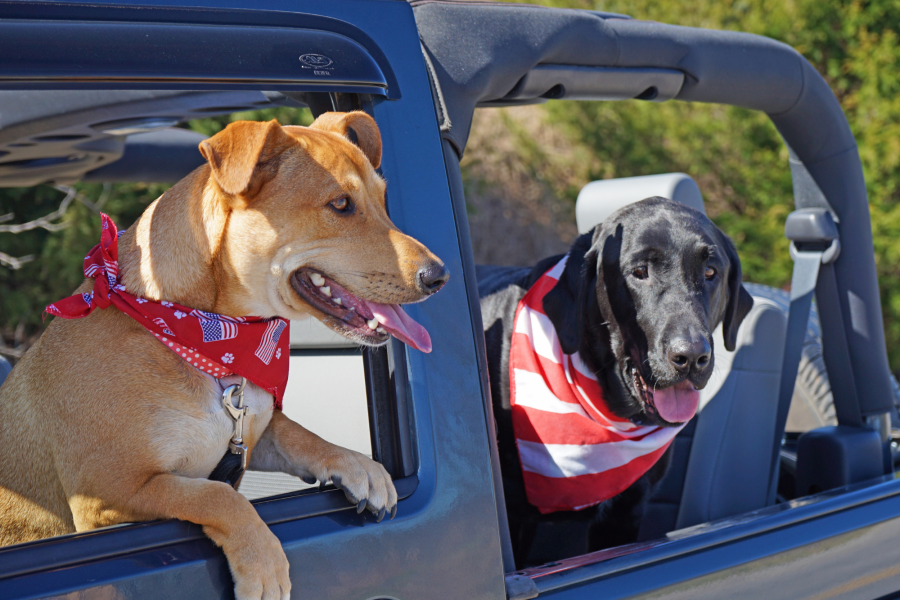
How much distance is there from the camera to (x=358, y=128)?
5.34ft

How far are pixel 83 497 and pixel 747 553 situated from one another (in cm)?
136

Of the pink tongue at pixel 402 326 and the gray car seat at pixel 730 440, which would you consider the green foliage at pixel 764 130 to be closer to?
the gray car seat at pixel 730 440

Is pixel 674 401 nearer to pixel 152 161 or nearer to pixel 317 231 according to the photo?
Result: pixel 317 231

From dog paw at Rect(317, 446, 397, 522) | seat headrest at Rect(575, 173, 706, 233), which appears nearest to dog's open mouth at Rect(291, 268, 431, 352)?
dog paw at Rect(317, 446, 397, 522)

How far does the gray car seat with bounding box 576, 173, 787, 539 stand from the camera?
246 cm

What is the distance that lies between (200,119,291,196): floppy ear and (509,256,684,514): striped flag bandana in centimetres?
107

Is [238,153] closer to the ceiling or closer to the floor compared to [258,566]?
closer to the ceiling

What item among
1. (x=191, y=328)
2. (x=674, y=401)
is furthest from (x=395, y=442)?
(x=674, y=401)

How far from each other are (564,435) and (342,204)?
39.3 inches

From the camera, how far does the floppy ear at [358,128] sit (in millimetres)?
1501

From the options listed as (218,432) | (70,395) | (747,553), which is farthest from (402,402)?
(747,553)

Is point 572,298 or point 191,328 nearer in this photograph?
point 191,328

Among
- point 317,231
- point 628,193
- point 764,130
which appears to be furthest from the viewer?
point 764,130

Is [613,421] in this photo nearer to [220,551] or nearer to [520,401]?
[520,401]
